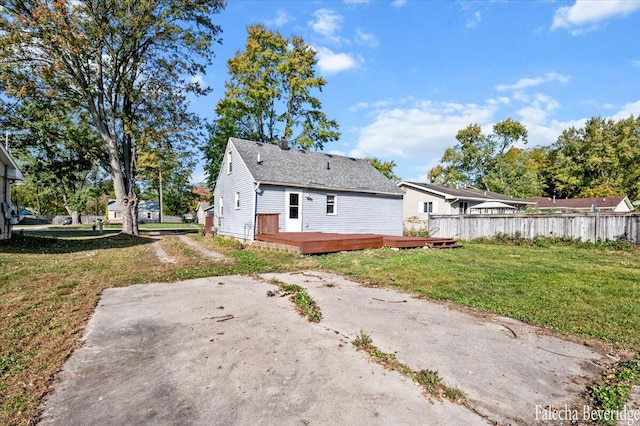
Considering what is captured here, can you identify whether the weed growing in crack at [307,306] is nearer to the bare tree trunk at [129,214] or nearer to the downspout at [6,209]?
the downspout at [6,209]

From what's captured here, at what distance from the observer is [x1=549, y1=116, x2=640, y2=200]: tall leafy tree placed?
38.3 meters

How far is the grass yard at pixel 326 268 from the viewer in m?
3.58

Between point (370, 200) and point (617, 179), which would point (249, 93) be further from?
point (617, 179)

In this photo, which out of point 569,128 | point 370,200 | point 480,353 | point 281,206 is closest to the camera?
point 480,353

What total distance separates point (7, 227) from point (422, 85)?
66.5 ft

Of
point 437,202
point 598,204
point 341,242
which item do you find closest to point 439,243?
point 341,242

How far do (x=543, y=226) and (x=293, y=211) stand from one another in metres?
11.6

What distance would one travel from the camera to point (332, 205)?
16844 millimetres

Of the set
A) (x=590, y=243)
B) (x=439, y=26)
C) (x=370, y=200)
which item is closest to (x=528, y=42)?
(x=439, y=26)

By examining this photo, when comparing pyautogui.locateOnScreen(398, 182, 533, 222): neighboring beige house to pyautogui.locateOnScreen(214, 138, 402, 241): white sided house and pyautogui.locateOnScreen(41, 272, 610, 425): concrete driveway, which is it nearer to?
pyautogui.locateOnScreen(214, 138, 402, 241): white sided house

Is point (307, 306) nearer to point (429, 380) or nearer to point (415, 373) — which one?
point (415, 373)

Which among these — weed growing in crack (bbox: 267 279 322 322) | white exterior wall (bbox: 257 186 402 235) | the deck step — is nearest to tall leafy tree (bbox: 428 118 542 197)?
white exterior wall (bbox: 257 186 402 235)

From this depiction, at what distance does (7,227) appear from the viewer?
45.9 ft

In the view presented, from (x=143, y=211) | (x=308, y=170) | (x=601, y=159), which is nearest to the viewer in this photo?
(x=308, y=170)
